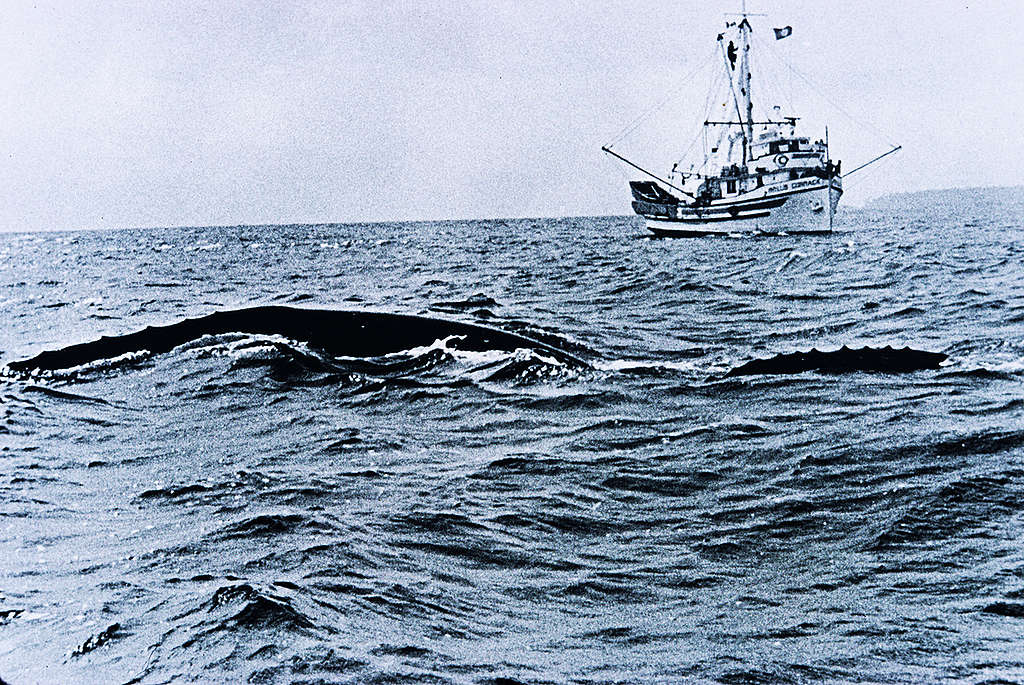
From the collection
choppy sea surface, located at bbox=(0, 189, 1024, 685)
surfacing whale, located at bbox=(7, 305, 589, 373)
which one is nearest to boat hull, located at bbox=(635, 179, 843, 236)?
choppy sea surface, located at bbox=(0, 189, 1024, 685)

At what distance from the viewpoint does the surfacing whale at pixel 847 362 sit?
46.4ft

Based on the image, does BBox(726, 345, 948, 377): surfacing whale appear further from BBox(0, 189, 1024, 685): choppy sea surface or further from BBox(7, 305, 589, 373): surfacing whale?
BBox(7, 305, 589, 373): surfacing whale

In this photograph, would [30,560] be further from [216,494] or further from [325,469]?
[325,469]

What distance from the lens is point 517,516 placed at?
7953 millimetres

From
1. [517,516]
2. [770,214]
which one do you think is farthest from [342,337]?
[770,214]

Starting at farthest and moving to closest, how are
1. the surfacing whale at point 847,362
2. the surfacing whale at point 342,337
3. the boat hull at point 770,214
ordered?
the boat hull at point 770,214
the surfacing whale at point 342,337
the surfacing whale at point 847,362

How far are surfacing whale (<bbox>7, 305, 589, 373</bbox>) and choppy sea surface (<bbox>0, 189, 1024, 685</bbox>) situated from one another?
402 millimetres

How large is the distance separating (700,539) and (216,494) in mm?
4523

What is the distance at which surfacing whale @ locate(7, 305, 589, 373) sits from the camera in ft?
53.5

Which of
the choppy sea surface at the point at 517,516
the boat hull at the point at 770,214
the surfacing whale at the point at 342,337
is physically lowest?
the choppy sea surface at the point at 517,516

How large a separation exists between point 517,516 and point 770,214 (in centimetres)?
8178

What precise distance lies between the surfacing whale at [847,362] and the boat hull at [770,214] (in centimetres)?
7140

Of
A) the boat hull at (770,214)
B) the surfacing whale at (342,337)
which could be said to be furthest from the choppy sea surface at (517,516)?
the boat hull at (770,214)

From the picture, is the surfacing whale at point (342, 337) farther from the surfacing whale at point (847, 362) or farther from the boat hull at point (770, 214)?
the boat hull at point (770, 214)
